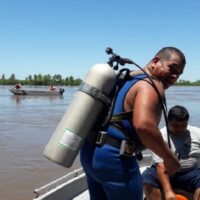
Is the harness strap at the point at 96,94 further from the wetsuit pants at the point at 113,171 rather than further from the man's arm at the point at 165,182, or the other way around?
the man's arm at the point at 165,182

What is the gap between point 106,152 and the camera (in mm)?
2473

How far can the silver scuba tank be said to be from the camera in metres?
2.44

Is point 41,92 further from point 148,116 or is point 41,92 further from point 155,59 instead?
point 148,116

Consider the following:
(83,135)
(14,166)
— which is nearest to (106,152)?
(83,135)

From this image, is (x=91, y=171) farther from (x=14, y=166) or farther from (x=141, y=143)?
(x=14, y=166)

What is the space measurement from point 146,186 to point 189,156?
49 centimetres

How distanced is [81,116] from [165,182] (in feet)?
5.16

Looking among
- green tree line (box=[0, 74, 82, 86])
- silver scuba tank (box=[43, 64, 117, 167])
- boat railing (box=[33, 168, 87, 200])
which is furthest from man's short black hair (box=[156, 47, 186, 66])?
green tree line (box=[0, 74, 82, 86])

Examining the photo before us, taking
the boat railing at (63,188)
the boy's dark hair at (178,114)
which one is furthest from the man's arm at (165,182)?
the boat railing at (63,188)

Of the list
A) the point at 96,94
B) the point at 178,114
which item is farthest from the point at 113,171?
the point at 178,114

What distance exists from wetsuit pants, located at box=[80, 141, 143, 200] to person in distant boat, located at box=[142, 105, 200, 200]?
1.30 m

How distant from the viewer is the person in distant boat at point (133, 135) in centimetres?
232

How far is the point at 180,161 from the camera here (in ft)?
13.0

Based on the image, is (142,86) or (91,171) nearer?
(142,86)
